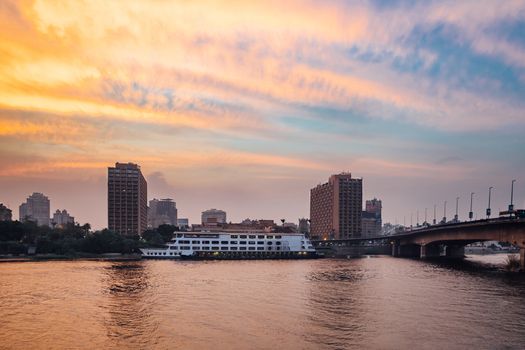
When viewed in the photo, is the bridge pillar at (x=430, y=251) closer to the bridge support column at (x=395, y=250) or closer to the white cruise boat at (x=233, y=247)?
the bridge support column at (x=395, y=250)

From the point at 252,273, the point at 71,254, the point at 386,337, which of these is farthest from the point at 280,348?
the point at 71,254

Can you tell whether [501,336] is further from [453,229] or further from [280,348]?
[453,229]

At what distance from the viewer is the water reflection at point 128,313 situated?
35.0 metres

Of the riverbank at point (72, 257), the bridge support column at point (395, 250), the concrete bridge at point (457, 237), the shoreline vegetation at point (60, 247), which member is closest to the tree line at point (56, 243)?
the shoreline vegetation at point (60, 247)

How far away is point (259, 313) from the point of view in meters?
43.8

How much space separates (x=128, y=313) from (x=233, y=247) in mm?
86462

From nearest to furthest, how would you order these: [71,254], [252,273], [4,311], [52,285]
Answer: [4,311] < [52,285] < [252,273] < [71,254]

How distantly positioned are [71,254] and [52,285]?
67.2m

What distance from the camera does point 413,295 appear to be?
186 ft

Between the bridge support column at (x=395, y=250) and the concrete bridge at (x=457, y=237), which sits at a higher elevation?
the concrete bridge at (x=457, y=237)

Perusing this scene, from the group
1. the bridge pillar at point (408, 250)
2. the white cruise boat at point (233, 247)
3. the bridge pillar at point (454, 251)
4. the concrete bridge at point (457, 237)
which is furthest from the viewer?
the bridge pillar at point (408, 250)

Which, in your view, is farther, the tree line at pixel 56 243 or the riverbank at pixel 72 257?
the tree line at pixel 56 243

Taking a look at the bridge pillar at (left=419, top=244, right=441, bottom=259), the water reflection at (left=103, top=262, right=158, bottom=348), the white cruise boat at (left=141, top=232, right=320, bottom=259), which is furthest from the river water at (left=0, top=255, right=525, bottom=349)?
the bridge pillar at (left=419, top=244, right=441, bottom=259)

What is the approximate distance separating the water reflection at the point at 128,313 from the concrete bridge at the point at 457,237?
6923cm
